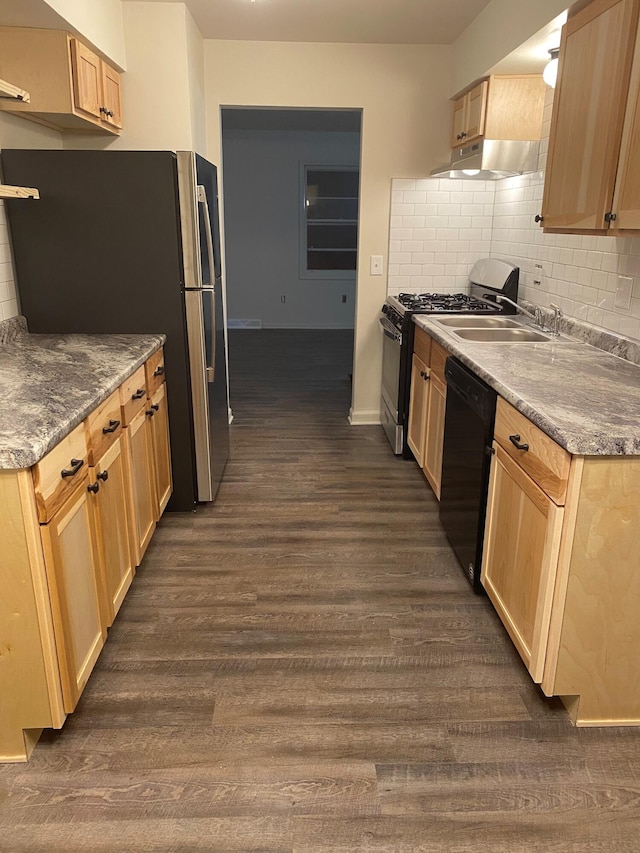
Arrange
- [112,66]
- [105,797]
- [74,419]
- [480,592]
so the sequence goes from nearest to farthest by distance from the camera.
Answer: [105,797] → [74,419] → [480,592] → [112,66]

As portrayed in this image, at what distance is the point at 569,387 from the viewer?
2.10m

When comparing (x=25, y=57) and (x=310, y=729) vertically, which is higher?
(x=25, y=57)

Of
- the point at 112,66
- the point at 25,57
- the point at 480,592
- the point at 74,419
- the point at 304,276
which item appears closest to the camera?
the point at 74,419

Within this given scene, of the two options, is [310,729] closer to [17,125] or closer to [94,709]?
[94,709]

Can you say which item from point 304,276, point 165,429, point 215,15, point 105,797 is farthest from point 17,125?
point 304,276

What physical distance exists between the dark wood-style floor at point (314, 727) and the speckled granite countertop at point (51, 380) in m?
0.88

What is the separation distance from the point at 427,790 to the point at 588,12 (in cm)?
248

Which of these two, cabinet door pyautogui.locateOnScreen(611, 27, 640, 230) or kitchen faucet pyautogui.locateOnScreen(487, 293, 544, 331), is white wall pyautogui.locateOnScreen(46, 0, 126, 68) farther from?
kitchen faucet pyautogui.locateOnScreen(487, 293, 544, 331)

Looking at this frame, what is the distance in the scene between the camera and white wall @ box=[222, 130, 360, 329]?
27.3 ft

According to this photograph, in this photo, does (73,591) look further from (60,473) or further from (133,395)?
(133,395)

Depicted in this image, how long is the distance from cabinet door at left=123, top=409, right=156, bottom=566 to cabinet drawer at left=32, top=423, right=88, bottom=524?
48 centimetres

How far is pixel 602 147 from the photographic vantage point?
210 cm

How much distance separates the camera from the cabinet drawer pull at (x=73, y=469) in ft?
5.68

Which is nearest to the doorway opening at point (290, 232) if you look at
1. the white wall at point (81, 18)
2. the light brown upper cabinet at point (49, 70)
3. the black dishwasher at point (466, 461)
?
the white wall at point (81, 18)
